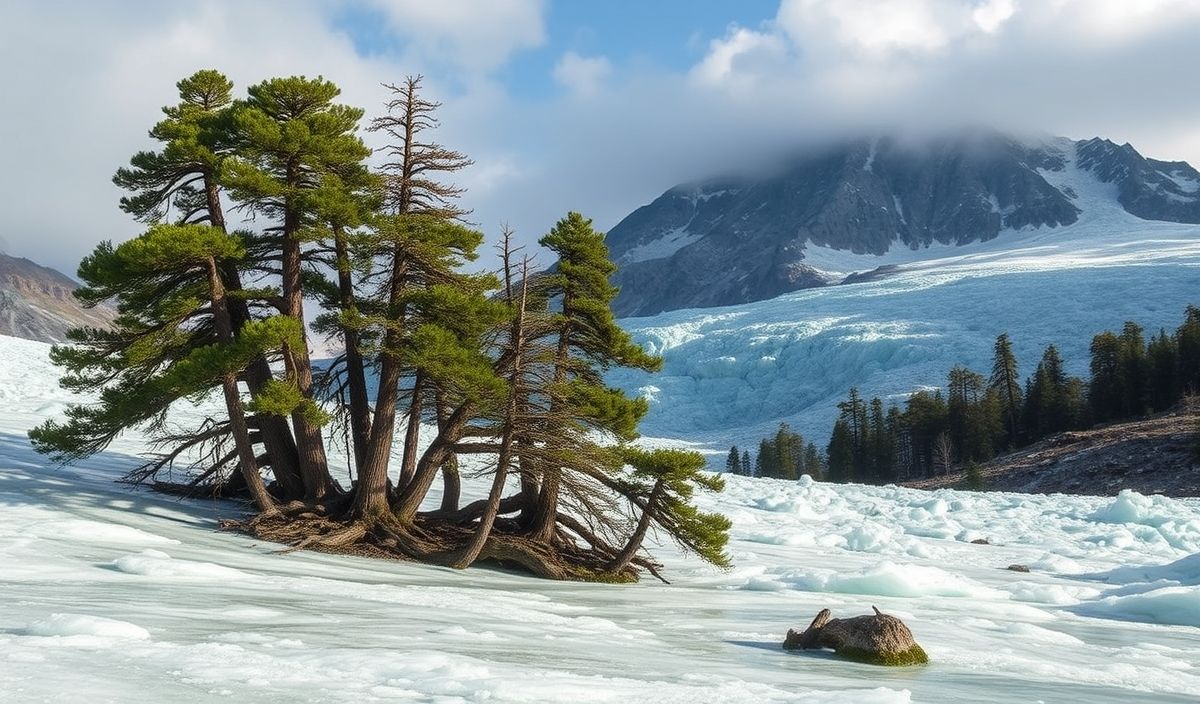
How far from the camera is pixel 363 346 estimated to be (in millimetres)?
15055

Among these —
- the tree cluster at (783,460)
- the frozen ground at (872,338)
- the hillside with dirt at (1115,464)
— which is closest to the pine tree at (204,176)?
the hillside with dirt at (1115,464)

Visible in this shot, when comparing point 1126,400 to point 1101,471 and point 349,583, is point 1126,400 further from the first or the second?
point 349,583

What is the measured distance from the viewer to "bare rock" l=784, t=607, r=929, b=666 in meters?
9.16

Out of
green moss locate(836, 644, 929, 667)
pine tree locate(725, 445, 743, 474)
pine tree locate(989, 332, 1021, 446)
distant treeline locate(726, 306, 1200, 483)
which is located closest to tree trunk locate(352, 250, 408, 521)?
green moss locate(836, 644, 929, 667)

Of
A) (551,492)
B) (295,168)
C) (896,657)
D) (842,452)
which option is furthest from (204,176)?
(842,452)

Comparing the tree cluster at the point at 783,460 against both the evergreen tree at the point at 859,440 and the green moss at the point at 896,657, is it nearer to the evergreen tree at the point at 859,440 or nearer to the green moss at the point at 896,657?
the evergreen tree at the point at 859,440

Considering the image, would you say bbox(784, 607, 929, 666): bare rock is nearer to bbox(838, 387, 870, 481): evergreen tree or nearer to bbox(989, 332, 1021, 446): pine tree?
bbox(989, 332, 1021, 446): pine tree

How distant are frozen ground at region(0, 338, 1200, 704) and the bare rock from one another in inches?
12.3

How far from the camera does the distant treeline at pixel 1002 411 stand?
73875mm

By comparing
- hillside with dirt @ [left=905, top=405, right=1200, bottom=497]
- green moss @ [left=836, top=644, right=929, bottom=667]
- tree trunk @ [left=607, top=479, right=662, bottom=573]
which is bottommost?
green moss @ [left=836, top=644, right=929, bottom=667]

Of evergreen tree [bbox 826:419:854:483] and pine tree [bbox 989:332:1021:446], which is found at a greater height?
pine tree [bbox 989:332:1021:446]

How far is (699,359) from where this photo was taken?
4911 inches

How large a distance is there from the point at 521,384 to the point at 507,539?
8.64 feet

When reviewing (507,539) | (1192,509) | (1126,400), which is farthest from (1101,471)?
(507,539)
